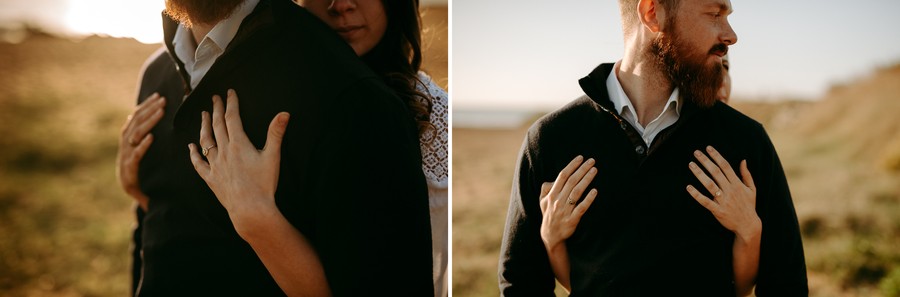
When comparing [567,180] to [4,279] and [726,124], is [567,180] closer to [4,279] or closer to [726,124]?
[726,124]

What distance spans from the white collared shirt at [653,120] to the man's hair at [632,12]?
5.1 inches

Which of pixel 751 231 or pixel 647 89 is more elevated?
pixel 647 89

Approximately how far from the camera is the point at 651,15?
1.62 metres

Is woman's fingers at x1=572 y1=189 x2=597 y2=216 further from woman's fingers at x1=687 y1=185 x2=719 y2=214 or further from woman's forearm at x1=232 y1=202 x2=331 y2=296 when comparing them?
woman's forearm at x1=232 y1=202 x2=331 y2=296

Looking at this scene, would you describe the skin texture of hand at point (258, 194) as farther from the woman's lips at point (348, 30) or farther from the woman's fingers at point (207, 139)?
the woman's lips at point (348, 30)

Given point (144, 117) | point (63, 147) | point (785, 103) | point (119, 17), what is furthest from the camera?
point (63, 147)

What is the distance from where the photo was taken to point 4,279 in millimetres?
3199

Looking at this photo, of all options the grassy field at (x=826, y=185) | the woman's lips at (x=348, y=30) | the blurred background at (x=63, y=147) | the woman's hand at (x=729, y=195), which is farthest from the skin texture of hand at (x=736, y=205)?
the blurred background at (x=63, y=147)

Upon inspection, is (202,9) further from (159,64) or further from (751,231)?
(751,231)

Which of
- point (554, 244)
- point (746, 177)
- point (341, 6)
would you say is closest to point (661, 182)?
point (746, 177)

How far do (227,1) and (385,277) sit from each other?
561 millimetres

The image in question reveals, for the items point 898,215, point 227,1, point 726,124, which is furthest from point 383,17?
point 898,215

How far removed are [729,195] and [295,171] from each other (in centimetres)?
89

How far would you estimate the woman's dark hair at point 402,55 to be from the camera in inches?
68.6
